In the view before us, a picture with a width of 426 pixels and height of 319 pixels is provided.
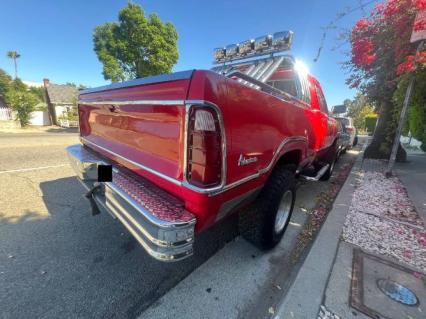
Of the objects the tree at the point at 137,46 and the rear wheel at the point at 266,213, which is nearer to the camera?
the rear wheel at the point at 266,213

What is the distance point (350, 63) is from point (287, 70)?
620 centimetres

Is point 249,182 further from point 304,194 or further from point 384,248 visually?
point 304,194

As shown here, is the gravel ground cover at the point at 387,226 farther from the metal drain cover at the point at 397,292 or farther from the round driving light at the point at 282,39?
the round driving light at the point at 282,39

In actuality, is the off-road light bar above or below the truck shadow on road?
above

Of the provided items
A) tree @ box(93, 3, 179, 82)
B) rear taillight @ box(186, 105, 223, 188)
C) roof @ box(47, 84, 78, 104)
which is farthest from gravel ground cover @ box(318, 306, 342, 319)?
roof @ box(47, 84, 78, 104)

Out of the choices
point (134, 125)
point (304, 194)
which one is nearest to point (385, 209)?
point (304, 194)

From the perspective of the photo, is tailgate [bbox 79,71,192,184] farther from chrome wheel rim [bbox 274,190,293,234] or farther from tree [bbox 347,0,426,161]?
tree [bbox 347,0,426,161]

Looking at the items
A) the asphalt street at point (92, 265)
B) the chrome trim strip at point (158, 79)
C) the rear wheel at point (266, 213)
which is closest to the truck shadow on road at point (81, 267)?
the asphalt street at point (92, 265)

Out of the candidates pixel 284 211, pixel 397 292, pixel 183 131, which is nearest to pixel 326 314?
pixel 397 292

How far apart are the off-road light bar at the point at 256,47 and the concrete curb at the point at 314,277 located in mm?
2660

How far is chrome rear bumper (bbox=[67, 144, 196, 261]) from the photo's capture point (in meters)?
1.43

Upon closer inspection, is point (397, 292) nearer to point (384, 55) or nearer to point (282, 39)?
point (282, 39)

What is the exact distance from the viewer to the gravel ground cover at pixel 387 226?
2.76 metres

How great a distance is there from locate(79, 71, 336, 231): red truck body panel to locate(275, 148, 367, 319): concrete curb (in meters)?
0.99
